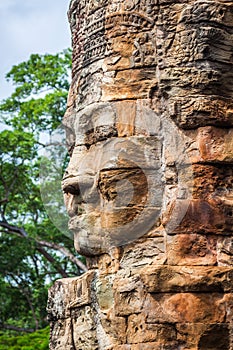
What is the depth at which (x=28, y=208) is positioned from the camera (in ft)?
55.7

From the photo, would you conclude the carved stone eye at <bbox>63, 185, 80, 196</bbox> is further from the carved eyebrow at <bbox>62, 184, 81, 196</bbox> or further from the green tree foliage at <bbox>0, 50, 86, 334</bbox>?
the green tree foliage at <bbox>0, 50, 86, 334</bbox>

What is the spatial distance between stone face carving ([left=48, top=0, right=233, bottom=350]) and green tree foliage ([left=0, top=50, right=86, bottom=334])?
10481 millimetres

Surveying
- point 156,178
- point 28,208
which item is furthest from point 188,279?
point 28,208

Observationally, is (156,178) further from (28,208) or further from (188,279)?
(28,208)

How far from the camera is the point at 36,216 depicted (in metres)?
17.1

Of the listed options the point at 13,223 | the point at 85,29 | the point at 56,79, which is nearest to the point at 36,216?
the point at 13,223

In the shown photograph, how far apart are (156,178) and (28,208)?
39.0 ft

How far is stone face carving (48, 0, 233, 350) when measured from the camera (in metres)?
4.98

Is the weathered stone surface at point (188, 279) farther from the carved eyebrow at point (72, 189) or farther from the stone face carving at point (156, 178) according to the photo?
the carved eyebrow at point (72, 189)

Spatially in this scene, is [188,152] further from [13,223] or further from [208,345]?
[13,223]

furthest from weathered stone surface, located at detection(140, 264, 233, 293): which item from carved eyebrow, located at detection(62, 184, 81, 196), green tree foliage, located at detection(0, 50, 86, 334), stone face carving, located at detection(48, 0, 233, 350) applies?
green tree foliage, located at detection(0, 50, 86, 334)

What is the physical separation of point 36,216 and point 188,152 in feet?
39.9

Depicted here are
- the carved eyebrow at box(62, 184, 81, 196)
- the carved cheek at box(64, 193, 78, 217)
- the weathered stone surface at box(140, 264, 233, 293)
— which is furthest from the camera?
the carved cheek at box(64, 193, 78, 217)

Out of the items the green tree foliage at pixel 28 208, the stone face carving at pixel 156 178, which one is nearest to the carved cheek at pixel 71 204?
the stone face carving at pixel 156 178
